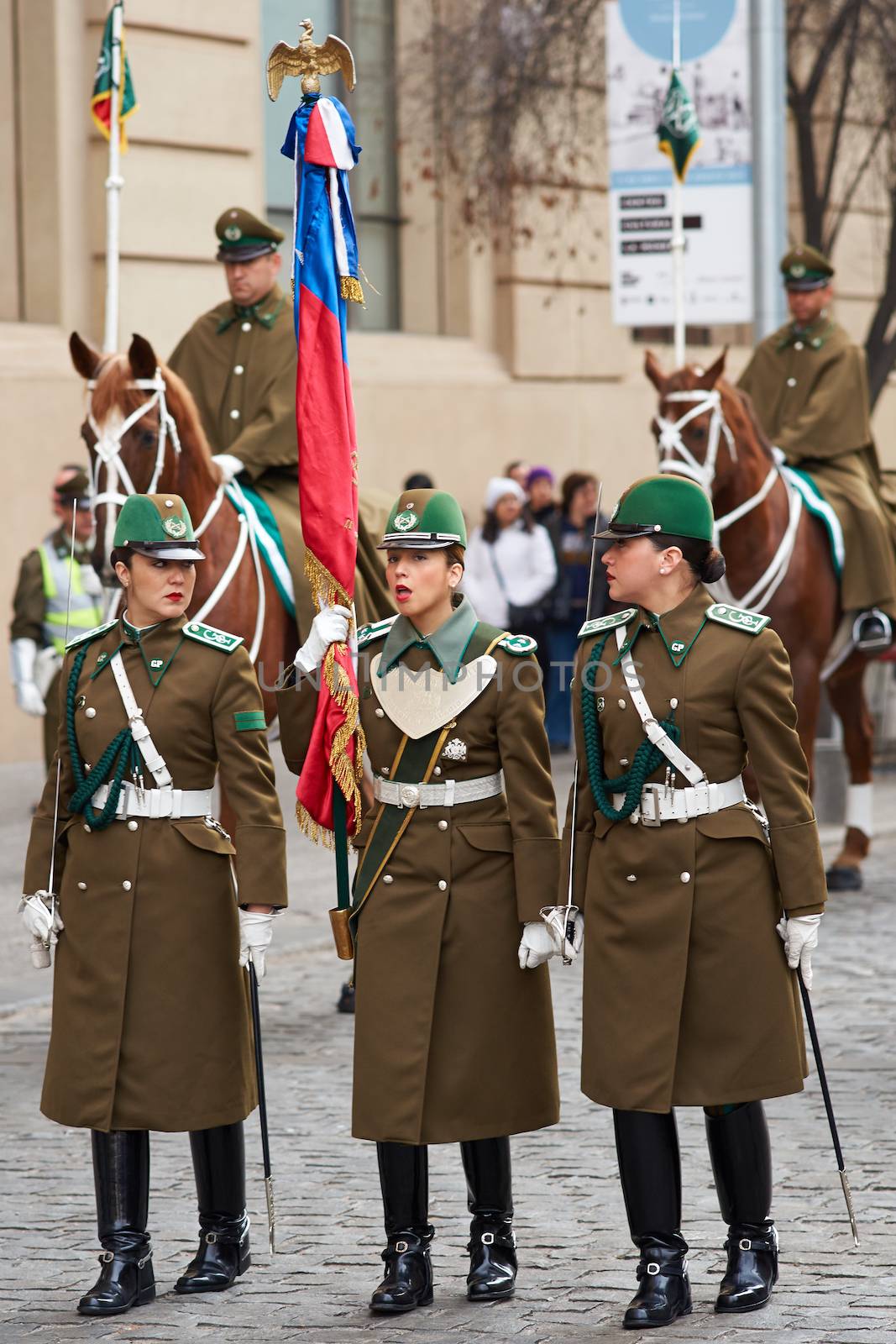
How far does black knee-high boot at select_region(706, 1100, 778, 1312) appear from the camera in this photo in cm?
507

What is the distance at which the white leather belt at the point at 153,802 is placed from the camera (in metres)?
5.38

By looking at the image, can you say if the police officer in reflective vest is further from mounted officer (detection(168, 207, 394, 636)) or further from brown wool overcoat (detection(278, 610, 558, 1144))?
brown wool overcoat (detection(278, 610, 558, 1144))

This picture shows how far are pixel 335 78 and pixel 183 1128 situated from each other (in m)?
13.3

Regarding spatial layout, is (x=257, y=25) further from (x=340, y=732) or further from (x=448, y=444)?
(x=340, y=732)

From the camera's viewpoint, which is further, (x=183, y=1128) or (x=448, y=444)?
(x=448, y=444)

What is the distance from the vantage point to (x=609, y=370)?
1889cm

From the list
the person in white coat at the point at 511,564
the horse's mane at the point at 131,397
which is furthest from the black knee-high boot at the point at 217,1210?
the person in white coat at the point at 511,564

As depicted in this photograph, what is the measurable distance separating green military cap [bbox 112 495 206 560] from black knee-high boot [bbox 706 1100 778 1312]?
1.82 meters

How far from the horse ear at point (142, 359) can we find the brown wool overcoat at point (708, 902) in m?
3.53

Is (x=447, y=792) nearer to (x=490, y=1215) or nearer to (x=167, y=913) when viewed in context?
(x=167, y=913)

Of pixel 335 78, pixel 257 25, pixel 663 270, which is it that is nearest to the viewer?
pixel 663 270

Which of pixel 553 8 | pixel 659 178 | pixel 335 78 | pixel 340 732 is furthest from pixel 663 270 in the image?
pixel 340 732

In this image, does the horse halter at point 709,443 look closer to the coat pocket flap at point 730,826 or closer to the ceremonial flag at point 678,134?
the ceremonial flag at point 678,134

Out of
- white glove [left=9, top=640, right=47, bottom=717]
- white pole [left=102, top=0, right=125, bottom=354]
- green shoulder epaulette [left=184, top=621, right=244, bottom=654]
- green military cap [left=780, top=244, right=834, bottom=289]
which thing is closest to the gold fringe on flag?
green shoulder epaulette [left=184, top=621, right=244, bottom=654]
